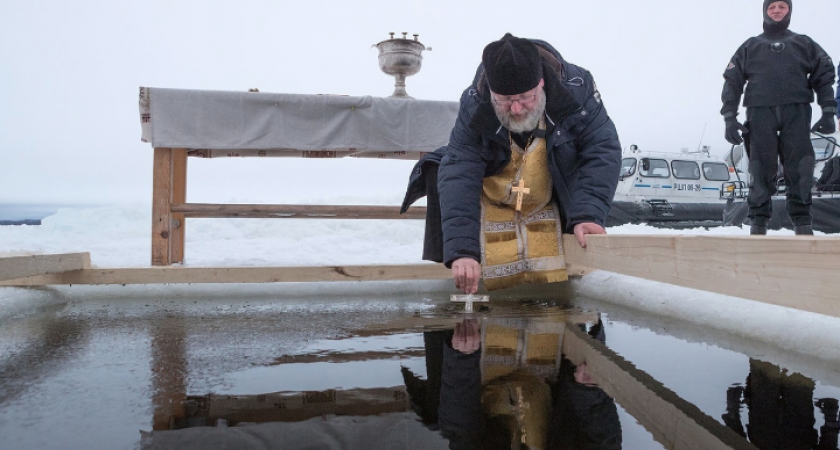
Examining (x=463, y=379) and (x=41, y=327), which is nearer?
(x=463, y=379)

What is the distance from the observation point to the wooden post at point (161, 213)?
3543 millimetres

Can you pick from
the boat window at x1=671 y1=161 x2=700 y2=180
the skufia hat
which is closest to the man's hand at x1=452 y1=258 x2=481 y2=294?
the skufia hat

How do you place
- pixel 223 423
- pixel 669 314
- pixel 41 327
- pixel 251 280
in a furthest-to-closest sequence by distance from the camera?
A: pixel 251 280 → pixel 669 314 → pixel 41 327 → pixel 223 423

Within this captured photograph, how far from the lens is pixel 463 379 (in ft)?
4.75

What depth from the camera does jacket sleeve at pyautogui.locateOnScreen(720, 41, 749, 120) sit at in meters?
3.68

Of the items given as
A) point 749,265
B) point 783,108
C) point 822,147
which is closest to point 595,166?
point 749,265

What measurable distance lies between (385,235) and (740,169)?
498 inches

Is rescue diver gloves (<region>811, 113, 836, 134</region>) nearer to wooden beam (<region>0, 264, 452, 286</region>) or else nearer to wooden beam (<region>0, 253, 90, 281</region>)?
wooden beam (<region>0, 264, 452, 286</region>)

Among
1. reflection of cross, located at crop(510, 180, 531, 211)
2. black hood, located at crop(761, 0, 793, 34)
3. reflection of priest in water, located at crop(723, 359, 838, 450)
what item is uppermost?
black hood, located at crop(761, 0, 793, 34)

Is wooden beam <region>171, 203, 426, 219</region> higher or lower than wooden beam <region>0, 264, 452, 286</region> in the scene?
higher

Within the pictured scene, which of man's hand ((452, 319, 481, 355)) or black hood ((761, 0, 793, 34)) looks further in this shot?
black hood ((761, 0, 793, 34))

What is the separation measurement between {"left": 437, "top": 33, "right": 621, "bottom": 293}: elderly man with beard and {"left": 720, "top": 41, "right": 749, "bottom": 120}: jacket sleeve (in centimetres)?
176

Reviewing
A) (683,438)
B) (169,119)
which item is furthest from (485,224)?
(169,119)

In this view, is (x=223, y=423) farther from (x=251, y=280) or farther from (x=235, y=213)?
(x=235, y=213)
